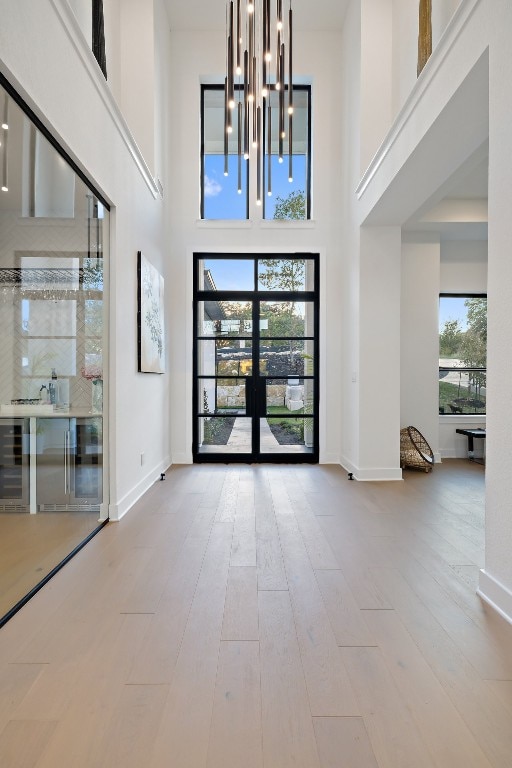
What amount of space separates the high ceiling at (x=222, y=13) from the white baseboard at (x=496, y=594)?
20.0ft

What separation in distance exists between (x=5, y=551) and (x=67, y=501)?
830 millimetres

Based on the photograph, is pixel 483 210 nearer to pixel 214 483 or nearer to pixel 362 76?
pixel 362 76

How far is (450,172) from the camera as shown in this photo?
3680 mm

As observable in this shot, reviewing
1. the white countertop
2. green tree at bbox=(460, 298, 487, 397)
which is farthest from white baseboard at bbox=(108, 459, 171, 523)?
green tree at bbox=(460, 298, 487, 397)

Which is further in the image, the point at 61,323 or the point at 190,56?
the point at 190,56

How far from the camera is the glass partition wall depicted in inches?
86.4

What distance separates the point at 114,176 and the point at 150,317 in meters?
1.41

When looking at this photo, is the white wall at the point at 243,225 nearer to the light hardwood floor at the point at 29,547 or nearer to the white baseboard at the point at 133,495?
the white baseboard at the point at 133,495

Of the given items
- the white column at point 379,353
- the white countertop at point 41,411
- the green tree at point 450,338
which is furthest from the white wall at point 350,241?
the white countertop at point 41,411

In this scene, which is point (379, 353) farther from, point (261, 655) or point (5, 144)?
point (5, 144)

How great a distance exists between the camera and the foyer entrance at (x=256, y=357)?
6.18 metres

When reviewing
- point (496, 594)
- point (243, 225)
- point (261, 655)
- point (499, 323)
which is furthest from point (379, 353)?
point (261, 655)

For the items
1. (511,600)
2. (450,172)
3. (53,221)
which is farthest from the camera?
(450,172)

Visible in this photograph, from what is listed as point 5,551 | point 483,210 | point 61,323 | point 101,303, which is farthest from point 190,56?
point 5,551
